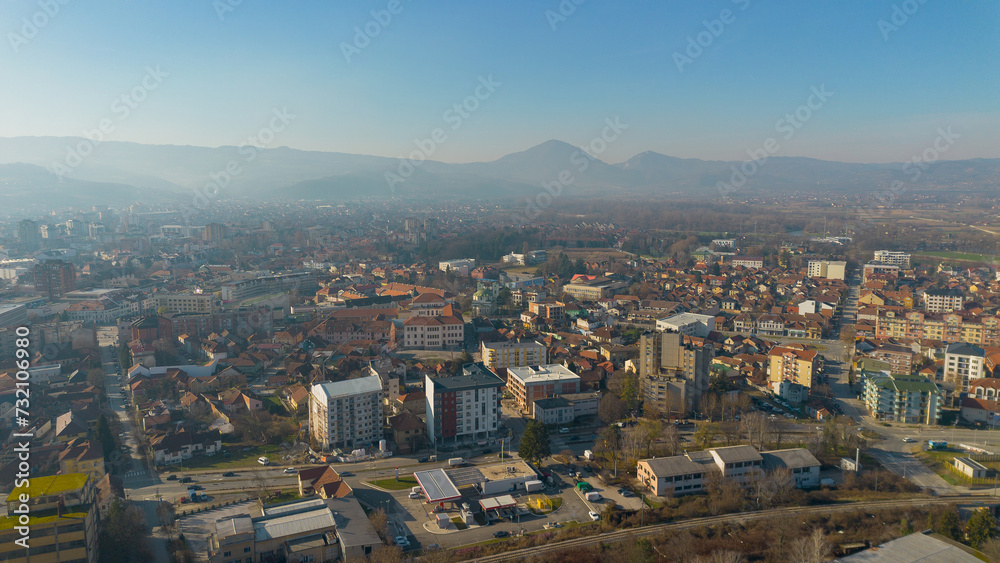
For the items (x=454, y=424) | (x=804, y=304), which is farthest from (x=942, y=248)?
(x=454, y=424)

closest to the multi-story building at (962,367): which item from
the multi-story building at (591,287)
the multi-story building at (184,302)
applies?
the multi-story building at (591,287)

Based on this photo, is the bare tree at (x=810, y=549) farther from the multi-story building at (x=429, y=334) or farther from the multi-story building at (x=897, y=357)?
the multi-story building at (x=429, y=334)

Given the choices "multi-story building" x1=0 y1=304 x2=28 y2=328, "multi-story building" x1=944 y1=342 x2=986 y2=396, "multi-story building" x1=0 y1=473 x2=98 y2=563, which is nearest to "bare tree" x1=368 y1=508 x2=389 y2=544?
"multi-story building" x1=0 y1=473 x2=98 y2=563

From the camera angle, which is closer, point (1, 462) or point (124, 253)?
point (1, 462)

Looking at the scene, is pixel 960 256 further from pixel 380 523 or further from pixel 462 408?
pixel 380 523

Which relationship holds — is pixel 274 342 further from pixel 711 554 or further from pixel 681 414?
pixel 711 554

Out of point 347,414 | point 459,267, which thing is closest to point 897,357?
point 347,414
